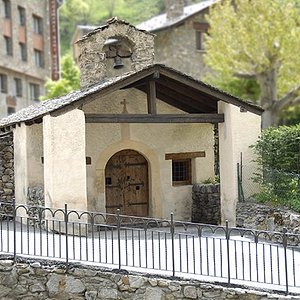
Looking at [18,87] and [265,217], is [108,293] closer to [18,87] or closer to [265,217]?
[265,217]

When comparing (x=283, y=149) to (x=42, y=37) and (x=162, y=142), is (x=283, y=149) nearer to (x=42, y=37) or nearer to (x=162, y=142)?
(x=162, y=142)

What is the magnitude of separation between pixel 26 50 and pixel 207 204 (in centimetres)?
2716

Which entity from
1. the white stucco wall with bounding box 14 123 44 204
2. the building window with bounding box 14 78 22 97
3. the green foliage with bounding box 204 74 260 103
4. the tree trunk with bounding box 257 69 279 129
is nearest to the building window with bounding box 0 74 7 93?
the building window with bounding box 14 78 22 97

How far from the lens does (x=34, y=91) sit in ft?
142

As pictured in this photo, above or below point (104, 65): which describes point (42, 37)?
above

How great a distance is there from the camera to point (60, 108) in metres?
14.6

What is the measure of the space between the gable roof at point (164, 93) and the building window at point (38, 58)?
25.9 meters

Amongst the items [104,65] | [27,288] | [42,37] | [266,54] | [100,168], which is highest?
[42,37]

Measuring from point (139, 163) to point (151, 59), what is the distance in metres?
2.98

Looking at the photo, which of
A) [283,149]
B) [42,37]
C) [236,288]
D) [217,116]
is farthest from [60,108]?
[42,37]

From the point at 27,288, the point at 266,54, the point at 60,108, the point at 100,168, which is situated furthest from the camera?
the point at 266,54

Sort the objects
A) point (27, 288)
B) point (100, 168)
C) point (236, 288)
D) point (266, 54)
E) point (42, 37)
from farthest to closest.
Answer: point (42, 37) < point (266, 54) < point (100, 168) < point (27, 288) < point (236, 288)

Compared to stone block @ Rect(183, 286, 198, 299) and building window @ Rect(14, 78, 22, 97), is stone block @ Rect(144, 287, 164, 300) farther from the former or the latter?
building window @ Rect(14, 78, 22, 97)

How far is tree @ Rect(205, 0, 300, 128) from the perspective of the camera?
27.7 m
